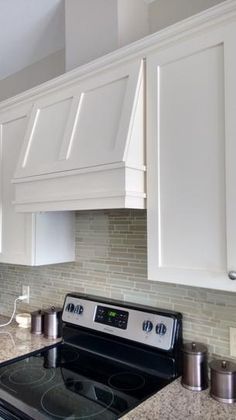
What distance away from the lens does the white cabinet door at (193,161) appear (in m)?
1.03

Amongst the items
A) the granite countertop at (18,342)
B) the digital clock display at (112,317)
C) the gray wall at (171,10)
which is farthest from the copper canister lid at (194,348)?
the gray wall at (171,10)

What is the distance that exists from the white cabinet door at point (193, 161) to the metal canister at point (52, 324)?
851mm

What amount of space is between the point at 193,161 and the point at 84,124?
514 mm

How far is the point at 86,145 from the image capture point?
133 cm

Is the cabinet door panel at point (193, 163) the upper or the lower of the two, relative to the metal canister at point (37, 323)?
upper

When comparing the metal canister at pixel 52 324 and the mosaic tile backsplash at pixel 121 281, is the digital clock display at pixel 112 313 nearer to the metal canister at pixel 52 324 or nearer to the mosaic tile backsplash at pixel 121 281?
the mosaic tile backsplash at pixel 121 281

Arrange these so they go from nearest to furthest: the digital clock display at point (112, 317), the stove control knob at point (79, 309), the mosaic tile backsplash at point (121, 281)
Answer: the mosaic tile backsplash at point (121, 281)
the digital clock display at point (112, 317)
the stove control knob at point (79, 309)

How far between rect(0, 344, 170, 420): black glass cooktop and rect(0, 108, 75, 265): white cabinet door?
1.66 ft

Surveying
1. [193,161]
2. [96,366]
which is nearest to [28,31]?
[193,161]

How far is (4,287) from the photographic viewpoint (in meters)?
2.35

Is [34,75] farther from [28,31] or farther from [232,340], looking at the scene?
[232,340]

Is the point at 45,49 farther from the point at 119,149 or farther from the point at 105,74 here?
the point at 119,149

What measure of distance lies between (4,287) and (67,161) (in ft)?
4.56

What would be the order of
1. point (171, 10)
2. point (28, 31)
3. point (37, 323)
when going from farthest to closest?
point (28, 31), point (37, 323), point (171, 10)
